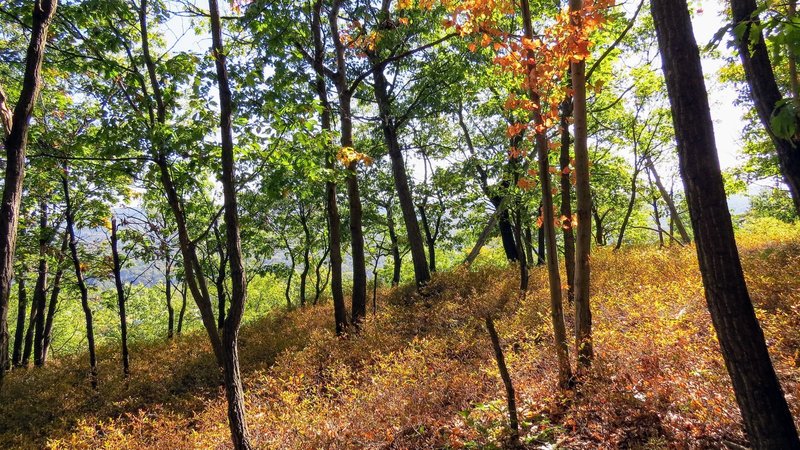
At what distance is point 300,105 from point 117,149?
3.11 meters

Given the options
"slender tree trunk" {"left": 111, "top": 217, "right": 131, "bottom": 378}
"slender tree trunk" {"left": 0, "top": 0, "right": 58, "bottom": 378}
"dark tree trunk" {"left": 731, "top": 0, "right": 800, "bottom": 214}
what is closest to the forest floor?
"slender tree trunk" {"left": 111, "top": 217, "right": 131, "bottom": 378}

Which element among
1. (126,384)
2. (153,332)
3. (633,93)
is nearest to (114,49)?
(126,384)

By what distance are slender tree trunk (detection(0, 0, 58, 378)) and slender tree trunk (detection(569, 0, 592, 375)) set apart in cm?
554

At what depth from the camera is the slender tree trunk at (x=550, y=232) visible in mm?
4891

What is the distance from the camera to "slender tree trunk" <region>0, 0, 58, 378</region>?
394 cm

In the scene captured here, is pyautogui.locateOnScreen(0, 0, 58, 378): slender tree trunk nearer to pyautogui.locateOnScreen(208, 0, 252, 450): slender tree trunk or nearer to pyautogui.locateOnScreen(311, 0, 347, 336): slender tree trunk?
pyautogui.locateOnScreen(208, 0, 252, 450): slender tree trunk

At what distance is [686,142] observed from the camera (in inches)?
115

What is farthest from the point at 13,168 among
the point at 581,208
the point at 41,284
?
the point at 41,284

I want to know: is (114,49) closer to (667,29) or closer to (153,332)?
(667,29)

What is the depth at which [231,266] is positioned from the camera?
19.0 ft

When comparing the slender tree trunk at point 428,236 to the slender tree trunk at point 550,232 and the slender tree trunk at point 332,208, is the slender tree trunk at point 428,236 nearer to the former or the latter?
the slender tree trunk at point 332,208

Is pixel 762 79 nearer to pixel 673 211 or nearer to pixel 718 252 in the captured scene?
pixel 718 252

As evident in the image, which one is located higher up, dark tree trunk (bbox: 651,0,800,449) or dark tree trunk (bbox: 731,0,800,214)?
dark tree trunk (bbox: 731,0,800,214)

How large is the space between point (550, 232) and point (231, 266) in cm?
427
